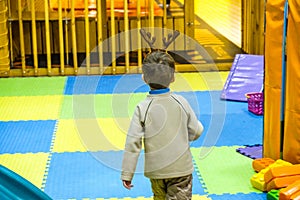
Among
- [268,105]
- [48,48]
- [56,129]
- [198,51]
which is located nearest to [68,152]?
[56,129]

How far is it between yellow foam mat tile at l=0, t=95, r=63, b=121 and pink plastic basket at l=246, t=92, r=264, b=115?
88.1 inches

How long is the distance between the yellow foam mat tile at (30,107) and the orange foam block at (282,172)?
3.16 meters

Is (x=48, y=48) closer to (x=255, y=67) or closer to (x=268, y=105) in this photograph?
(x=255, y=67)

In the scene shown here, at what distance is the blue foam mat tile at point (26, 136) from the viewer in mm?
6164

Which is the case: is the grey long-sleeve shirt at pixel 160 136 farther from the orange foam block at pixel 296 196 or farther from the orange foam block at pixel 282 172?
the orange foam block at pixel 282 172

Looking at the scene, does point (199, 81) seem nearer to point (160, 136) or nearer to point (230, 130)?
point (230, 130)

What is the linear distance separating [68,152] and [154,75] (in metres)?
2.55

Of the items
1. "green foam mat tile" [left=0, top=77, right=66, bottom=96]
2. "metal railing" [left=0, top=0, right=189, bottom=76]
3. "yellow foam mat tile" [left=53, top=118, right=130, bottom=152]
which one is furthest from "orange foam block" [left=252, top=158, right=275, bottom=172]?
"metal railing" [left=0, top=0, right=189, bottom=76]

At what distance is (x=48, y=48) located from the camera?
926cm

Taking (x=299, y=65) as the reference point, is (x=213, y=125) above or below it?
below

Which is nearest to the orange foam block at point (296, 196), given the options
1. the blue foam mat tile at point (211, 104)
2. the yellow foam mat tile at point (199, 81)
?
the blue foam mat tile at point (211, 104)

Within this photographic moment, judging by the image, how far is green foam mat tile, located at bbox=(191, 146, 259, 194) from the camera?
16.6ft

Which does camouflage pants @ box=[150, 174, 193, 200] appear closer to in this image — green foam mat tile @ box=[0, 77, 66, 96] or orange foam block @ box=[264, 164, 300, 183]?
orange foam block @ box=[264, 164, 300, 183]

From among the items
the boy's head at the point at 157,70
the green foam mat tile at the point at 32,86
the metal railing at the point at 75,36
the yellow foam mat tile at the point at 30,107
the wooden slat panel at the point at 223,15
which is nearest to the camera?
the boy's head at the point at 157,70
